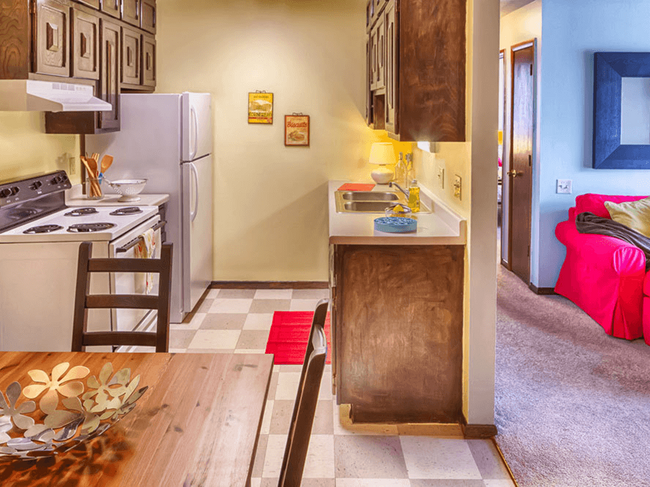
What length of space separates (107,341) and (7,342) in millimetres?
1358

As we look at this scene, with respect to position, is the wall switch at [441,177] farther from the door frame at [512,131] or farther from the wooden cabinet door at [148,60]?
the wooden cabinet door at [148,60]

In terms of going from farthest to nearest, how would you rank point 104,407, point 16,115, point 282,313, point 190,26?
1. point 190,26
2. point 282,313
3. point 16,115
4. point 104,407

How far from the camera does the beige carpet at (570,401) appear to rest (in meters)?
2.65

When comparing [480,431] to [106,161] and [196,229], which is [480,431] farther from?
[106,161]

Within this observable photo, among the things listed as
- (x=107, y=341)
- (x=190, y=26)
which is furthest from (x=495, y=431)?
(x=190, y=26)

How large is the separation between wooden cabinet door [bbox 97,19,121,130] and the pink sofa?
3420 mm

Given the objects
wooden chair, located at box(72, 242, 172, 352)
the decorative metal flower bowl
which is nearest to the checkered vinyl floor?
wooden chair, located at box(72, 242, 172, 352)

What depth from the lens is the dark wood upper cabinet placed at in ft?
9.64

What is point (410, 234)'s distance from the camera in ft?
9.79

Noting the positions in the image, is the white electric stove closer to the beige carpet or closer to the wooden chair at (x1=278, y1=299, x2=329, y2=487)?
the beige carpet

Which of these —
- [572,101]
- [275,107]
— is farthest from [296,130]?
[572,101]

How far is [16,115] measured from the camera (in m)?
3.63

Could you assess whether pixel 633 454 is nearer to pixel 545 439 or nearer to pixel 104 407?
pixel 545 439

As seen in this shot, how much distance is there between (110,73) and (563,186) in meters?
3.54
